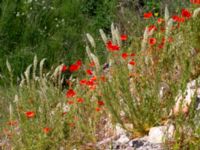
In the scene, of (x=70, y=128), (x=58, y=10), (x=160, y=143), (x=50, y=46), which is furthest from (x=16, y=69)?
(x=160, y=143)

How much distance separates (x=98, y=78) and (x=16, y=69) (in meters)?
4.07

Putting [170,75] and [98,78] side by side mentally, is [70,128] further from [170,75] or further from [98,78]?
[170,75]

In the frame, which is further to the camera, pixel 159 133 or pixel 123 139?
pixel 123 139

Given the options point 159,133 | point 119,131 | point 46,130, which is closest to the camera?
point 159,133

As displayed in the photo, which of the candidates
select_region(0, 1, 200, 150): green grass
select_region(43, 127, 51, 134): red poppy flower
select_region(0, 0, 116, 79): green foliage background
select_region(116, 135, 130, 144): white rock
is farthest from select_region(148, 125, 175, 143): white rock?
select_region(0, 0, 116, 79): green foliage background

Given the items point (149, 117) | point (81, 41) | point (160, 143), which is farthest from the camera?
point (81, 41)

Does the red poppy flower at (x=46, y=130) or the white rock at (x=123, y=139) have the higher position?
the red poppy flower at (x=46, y=130)

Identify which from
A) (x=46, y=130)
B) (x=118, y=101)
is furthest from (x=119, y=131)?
(x=46, y=130)

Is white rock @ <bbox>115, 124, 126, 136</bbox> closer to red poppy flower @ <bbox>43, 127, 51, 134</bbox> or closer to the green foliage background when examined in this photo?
red poppy flower @ <bbox>43, 127, 51, 134</bbox>

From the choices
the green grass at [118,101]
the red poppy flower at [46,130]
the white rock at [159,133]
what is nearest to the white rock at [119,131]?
the green grass at [118,101]

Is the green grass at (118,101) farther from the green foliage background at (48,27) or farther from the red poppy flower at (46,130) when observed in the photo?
the green foliage background at (48,27)

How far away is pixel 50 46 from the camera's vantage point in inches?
334

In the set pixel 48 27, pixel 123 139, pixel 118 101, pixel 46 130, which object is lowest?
pixel 123 139

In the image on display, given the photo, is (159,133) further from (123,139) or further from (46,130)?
(46,130)
